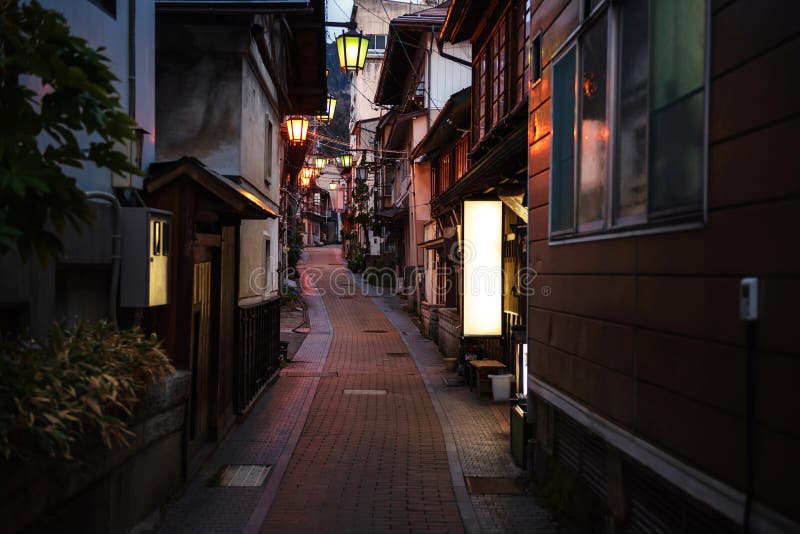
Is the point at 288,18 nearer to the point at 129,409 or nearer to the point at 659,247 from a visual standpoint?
the point at 129,409

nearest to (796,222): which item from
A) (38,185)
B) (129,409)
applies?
(38,185)

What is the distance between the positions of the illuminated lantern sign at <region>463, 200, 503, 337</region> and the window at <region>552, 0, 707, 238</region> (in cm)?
730

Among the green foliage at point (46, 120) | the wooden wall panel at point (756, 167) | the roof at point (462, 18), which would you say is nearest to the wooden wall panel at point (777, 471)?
the wooden wall panel at point (756, 167)

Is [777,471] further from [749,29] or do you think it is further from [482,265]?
[482,265]

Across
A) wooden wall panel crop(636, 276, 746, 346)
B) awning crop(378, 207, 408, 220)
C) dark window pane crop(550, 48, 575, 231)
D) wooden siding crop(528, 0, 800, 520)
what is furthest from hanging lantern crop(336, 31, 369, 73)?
awning crop(378, 207, 408, 220)

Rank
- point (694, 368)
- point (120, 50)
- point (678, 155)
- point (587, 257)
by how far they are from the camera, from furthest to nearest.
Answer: point (120, 50), point (587, 257), point (678, 155), point (694, 368)

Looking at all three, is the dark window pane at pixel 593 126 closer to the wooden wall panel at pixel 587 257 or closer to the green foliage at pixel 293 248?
the wooden wall panel at pixel 587 257

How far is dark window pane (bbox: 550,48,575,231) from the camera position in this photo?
7195 mm

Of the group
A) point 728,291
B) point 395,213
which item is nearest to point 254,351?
point 728,291

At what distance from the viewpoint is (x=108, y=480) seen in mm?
6062

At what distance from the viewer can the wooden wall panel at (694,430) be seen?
3928mm

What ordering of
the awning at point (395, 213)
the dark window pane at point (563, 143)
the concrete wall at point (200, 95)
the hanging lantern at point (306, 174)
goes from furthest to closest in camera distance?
the hanging lantern at point (306, 174), the awning at point (395, 213), the concrete wall at point (200, 95), the dark window pane at point (563, 143)

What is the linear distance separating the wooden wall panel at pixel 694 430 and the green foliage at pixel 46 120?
12.3ft

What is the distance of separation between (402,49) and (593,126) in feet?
82.9
